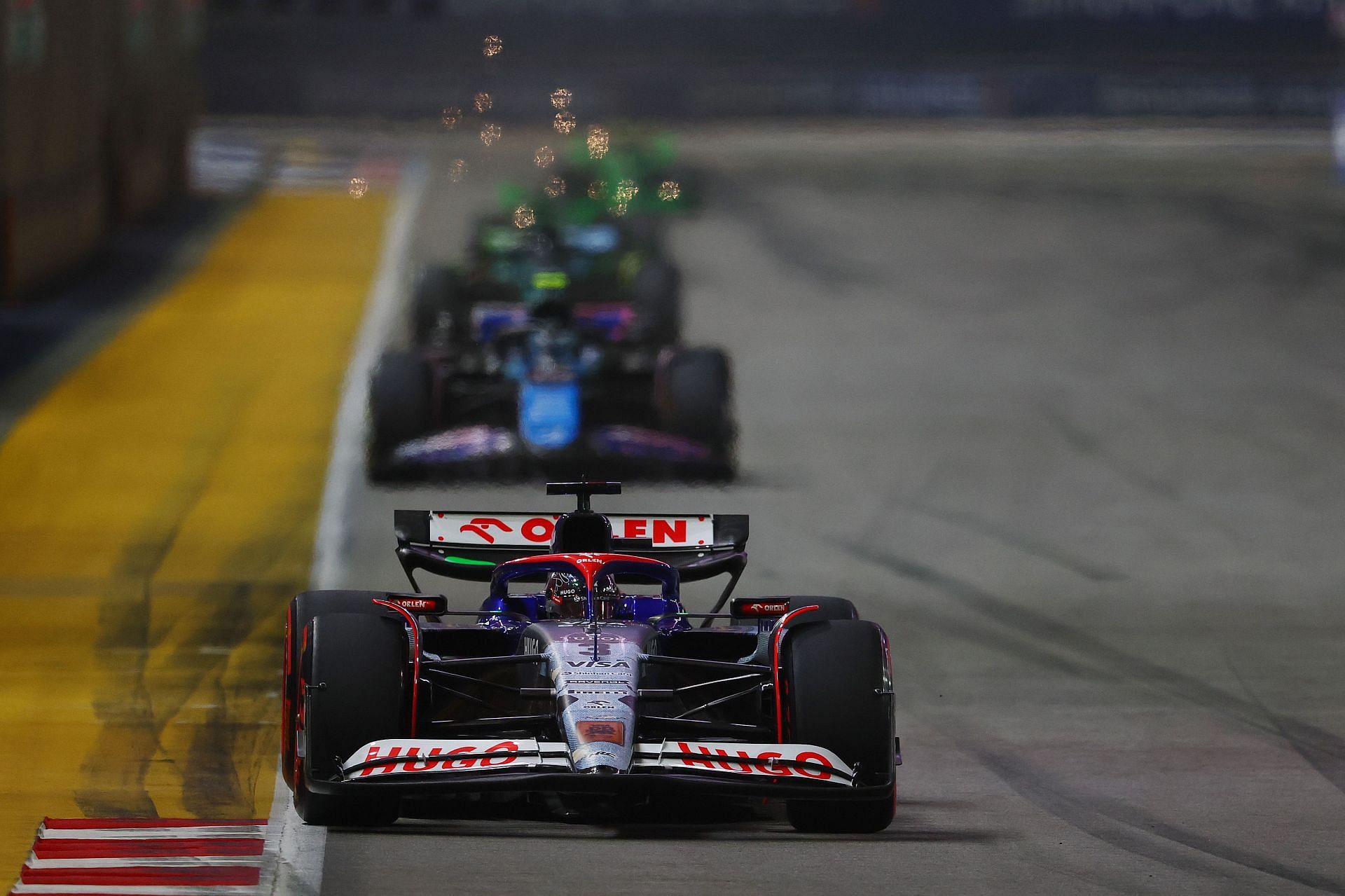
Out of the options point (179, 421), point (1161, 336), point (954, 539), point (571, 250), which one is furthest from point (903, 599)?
point (1161, 336)

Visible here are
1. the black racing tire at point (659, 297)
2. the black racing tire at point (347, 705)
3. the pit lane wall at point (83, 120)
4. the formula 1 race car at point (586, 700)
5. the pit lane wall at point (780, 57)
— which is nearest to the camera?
the formula 1 race car at point (586, 700)

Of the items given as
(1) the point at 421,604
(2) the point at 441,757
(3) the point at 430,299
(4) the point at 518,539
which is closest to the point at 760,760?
(2) the point at 441,757

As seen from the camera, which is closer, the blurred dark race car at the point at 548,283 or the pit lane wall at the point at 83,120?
the blurred dark race car at the point at 548,283

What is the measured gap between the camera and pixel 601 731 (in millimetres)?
8906

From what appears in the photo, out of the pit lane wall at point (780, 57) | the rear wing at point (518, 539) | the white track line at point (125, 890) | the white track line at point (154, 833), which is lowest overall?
the pit lane wall at point (780, 57)

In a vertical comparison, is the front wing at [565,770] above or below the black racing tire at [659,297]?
above

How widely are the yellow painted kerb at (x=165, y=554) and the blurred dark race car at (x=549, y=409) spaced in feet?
2.88

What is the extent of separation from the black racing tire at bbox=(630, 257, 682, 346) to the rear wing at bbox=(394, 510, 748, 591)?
989cm

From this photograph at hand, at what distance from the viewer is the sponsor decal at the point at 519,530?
11.1 meters

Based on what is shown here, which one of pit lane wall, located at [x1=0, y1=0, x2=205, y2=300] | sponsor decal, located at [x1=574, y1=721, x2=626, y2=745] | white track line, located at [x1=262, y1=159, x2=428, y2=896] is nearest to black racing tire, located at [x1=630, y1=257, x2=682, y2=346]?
white track line, located at [x1=262, y1=159, x2=428, y2=896]

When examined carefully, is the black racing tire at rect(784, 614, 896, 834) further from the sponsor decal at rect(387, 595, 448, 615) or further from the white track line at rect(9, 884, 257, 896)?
the white track line at rect(9, 884, 257, 896)

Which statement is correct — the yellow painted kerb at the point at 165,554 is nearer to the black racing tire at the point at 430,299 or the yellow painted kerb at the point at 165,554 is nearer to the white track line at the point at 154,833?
the white track line at the point at 154,833

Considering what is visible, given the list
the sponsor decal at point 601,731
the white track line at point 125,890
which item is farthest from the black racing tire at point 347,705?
the sponsor decal at point 601,731

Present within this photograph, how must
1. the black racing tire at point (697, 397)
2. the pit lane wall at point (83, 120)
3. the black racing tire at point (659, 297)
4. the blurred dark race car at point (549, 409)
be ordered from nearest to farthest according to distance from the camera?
the blurred dark race car at point (549, 409) → the black racing tire at point (697, 397) → the black racing tire at point (659, 297) → the pit lane wall at point (83, 120)
